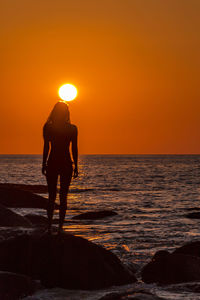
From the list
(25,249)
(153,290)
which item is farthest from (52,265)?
(153,290)

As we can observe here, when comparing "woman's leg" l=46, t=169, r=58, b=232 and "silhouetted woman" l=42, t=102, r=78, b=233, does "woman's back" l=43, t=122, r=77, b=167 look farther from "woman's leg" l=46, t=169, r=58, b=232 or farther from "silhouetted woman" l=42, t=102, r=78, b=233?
"woman's leg" l=46, t=169, r=58, b=232

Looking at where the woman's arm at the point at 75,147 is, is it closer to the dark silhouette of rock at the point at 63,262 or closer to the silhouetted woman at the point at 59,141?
the silhouetted woman at the point at 59,141

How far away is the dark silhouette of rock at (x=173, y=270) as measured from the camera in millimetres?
10523

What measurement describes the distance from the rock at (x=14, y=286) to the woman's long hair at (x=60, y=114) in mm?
3424

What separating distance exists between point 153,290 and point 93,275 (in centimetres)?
140

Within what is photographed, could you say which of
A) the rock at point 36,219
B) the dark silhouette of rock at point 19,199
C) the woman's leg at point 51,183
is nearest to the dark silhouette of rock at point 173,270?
the woman's leg at point 51,183

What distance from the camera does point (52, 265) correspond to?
9969 mm

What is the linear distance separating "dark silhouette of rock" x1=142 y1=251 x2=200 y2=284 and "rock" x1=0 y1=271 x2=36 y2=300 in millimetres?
2848

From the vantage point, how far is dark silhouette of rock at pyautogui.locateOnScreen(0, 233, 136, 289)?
995 centimetres

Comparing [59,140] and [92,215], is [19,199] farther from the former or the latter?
[59,140]

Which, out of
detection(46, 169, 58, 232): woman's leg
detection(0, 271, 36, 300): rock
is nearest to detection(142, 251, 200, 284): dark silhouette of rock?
detection(46, 169, 58, 232): woman's leg

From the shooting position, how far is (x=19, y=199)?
27.0 metres

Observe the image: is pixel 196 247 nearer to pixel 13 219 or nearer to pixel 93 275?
pixel 93 275

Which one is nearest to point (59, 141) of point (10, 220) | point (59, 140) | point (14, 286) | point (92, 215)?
point (59, 140)
